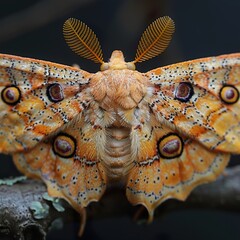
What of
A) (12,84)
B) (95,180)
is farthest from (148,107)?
(12,84)

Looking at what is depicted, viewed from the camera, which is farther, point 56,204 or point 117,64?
point 56,204

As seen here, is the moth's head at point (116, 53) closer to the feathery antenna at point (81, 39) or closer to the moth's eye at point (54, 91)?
the feathery antenna at point (81, 39)

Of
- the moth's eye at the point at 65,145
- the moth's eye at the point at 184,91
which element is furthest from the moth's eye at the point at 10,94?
the moth's eye at the point at 184,91

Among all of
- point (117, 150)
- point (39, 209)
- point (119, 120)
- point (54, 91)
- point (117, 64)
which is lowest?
point (39, 209)

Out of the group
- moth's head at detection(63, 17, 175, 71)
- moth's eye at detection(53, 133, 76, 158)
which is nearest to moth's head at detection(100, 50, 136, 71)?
moth's head at detection(63, 17, 175, 71)

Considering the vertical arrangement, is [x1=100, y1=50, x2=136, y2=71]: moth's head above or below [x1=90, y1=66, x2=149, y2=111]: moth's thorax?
above

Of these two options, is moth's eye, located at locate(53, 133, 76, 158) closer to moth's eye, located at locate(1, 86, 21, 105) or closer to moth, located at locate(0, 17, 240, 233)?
moth, located at locate(0, 17, 240, 233)

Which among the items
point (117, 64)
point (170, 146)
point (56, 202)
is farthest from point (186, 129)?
point (56, 202)

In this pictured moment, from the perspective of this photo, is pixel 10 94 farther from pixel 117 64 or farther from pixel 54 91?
pixel 117 64
